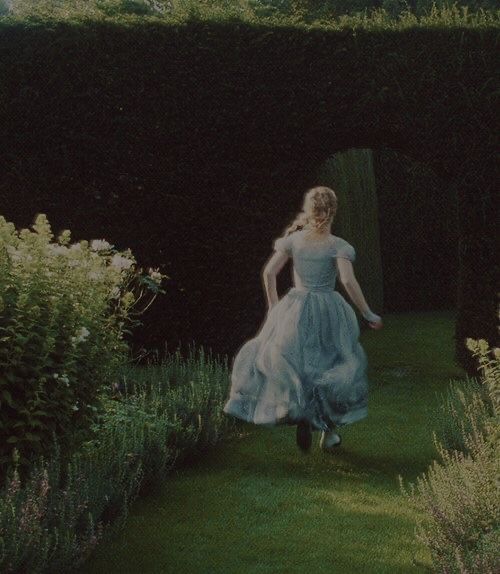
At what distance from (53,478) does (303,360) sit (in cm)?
227

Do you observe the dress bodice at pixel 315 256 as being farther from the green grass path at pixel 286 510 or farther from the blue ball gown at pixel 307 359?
the green grass path at pixel 286 510

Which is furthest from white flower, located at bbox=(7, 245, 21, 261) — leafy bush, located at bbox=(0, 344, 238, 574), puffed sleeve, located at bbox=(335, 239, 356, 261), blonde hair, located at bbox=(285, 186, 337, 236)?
puffed sleeve, located at bbox=(335, 239, 356, 261)

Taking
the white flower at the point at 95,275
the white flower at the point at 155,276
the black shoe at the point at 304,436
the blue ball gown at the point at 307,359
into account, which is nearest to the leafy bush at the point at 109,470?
the blue ball gown at the point at 307,359

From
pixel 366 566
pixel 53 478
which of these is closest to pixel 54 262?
pixel 53 478

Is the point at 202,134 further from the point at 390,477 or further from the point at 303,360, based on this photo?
the point at 390,477

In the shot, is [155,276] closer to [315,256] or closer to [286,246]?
[286,246]

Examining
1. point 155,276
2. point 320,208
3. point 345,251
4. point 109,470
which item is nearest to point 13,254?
point 109,470

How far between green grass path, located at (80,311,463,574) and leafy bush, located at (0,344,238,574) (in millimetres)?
158

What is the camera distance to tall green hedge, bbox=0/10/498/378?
31.8 ft

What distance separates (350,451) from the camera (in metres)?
7.37

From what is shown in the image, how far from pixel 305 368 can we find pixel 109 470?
1.71 m

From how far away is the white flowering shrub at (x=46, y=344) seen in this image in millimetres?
5398

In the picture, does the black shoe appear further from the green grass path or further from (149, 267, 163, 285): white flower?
(149, 267, 163, 285): white flower

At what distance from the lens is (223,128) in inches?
386
